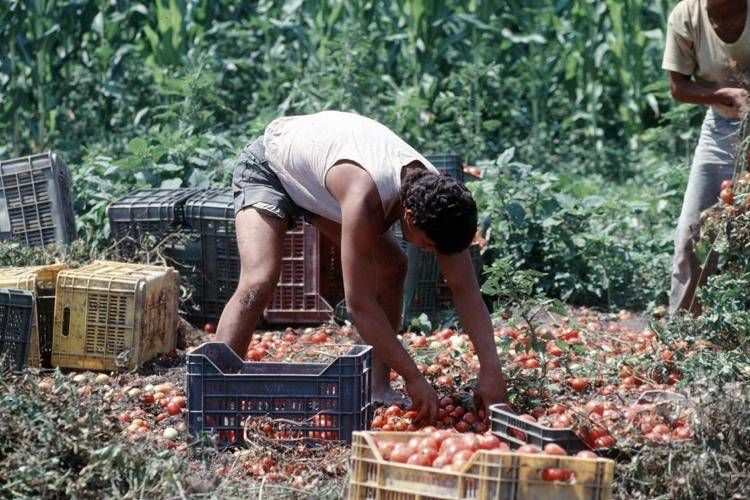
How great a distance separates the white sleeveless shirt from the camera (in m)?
4.23

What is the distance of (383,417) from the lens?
441 centimetres

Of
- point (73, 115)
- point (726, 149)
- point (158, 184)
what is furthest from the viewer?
point (73, 115)

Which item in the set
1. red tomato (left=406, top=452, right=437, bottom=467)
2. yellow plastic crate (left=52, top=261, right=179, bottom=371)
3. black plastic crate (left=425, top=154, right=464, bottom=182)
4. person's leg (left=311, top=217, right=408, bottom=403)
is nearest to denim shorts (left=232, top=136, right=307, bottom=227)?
person's leg (left=311, top=217, right=408, bottom=403)

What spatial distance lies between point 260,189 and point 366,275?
0.78 m

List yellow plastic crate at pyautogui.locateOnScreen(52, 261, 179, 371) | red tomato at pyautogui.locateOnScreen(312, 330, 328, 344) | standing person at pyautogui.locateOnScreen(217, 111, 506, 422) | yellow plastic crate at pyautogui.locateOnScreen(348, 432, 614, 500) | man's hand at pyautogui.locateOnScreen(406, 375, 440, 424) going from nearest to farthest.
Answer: yellow plastic crate at pyautogui.locateOnScreen(348, 432, 614, 500) < standing person at pyautogui.locateOnScreen(217, 111, 506, 422) < man's hand at pyautogui.locateOnScreen(406, 375, 440, 424) < yellow plastic crate at pyautogui.locateOnScreen(52, 261, 179, 371) < red tomato at pyautogui.locateOnScreen(312, 330, 328, 344)

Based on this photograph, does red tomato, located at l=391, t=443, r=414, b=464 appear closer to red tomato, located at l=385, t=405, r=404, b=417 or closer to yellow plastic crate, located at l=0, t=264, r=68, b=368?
red tomato, located at l=385, t=405, r=404, b=417

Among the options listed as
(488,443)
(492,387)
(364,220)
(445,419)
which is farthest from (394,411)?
(488,443)

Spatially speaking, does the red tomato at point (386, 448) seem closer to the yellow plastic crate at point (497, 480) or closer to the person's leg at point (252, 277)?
the yellow plastic crate at point (497, 480)

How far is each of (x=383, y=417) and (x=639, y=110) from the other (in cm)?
735

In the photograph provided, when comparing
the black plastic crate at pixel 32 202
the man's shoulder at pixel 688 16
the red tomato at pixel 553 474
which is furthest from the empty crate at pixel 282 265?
the red tomato at pixel 553 474

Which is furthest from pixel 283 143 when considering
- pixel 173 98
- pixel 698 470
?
pixel 173 98

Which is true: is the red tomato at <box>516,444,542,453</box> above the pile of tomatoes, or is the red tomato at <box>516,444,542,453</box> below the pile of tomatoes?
above

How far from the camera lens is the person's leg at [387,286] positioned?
4.79 m

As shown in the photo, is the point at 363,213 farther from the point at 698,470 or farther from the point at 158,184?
the point at 158,184
